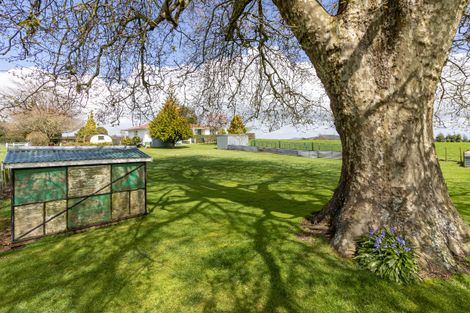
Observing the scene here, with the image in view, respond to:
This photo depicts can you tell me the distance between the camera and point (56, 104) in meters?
6.84

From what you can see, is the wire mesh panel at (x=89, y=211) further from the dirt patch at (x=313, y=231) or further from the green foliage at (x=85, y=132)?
the green foliage at (x=85, y=132)

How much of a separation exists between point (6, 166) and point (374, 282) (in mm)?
7334

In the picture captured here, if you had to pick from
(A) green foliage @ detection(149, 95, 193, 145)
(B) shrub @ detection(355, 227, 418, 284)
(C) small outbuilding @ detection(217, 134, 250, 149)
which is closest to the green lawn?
(B) shrub @ detection(355, 227, 418, 284)

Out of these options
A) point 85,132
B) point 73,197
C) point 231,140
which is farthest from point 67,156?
point 85,132

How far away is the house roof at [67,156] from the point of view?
221 inches

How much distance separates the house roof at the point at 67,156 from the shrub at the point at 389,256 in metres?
5.96

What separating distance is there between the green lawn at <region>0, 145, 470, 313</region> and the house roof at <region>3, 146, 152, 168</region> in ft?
5.90

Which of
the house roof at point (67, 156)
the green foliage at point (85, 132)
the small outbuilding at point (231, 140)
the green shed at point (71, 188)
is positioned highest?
the green foliage at point (85, 132)

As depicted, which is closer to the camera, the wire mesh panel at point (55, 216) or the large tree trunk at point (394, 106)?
the large tree trunk at point (394, 106)

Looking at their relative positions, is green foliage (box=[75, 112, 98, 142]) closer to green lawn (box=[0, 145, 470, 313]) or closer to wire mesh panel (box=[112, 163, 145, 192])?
wire mesh panel (box=[112, 163, 145, 192])

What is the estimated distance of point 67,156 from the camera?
6309mm

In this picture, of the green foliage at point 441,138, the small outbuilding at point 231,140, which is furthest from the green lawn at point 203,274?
the green foliage at point 441,138

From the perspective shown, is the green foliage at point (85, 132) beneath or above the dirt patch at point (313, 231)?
above

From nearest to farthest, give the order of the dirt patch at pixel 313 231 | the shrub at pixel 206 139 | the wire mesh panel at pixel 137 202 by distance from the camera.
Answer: the dirt patch at pixel 313 231 < the wire mesh panel at pixel 137 202 < the shrub at pixel 206 139
